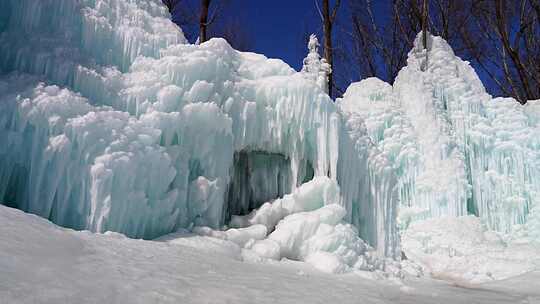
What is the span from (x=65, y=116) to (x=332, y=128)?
4.05 metres

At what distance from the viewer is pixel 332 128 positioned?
22.6 feet

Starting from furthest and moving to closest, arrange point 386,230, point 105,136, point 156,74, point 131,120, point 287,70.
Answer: point 386,230 → point 287,70 → point 156,74 → point 131,120 → point 105,136

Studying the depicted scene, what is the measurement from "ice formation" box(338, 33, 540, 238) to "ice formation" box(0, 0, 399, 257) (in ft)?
16.9

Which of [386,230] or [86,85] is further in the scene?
[386,230]

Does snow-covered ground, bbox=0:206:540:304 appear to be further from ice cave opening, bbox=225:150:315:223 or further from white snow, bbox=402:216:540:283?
white snow, bbox=402:216:540:283

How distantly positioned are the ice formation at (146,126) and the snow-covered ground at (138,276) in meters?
0.70

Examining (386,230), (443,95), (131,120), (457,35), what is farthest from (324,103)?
(457,35)

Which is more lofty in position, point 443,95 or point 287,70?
point 443,95

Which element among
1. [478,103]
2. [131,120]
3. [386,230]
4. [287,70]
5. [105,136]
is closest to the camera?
[105,136]

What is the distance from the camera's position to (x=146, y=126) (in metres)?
4.89

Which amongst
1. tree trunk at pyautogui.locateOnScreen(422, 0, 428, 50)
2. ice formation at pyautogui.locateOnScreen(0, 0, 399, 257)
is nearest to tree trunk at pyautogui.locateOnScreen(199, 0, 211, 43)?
tree trunk at pyautogui.locateOnScreen(422, 0, 428, 50)

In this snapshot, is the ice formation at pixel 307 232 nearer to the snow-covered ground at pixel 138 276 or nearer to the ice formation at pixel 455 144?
the snow-covered ground at pixel 138 276

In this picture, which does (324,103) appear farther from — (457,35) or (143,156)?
(457,35)

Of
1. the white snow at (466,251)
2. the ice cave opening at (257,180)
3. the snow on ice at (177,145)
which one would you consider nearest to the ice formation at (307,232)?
the snow on ice at (177,145)
